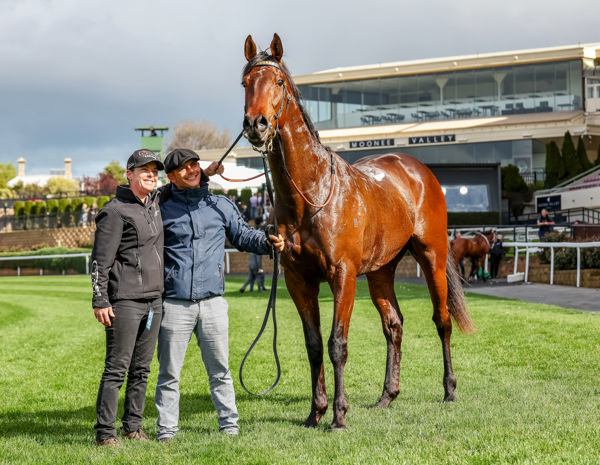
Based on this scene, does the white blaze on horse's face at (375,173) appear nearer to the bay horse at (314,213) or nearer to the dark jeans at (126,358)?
the bay horse at (314,213)

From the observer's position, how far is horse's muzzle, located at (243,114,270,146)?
3.81m

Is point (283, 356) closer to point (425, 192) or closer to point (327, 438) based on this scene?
point (425, 192)

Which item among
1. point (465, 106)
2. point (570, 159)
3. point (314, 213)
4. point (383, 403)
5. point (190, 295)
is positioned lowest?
point (383, 403)

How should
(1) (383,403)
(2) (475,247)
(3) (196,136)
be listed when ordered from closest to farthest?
(1) (383,403) → (2) (475,247) → (3) (196,136)

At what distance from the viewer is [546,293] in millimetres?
13336

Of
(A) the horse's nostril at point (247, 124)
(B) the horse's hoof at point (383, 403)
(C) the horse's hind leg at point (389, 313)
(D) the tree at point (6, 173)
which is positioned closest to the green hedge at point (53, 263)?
(C) the horse's hind leg at point (389, 313)

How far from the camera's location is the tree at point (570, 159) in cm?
3697

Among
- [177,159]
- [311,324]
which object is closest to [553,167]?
[311,324]

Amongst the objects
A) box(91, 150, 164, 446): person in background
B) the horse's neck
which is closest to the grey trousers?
box(91, 150, 164, 446): person in background

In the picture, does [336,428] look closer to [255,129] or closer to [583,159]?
[255,129]

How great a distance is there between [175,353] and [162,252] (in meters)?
0.63

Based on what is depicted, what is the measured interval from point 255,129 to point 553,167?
36404 millimetres

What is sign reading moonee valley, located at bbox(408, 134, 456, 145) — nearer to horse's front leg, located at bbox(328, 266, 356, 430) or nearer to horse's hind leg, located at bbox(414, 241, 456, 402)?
horse's hind leg, located at bbox(414, 241, 456, 402)

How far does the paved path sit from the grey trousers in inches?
275
